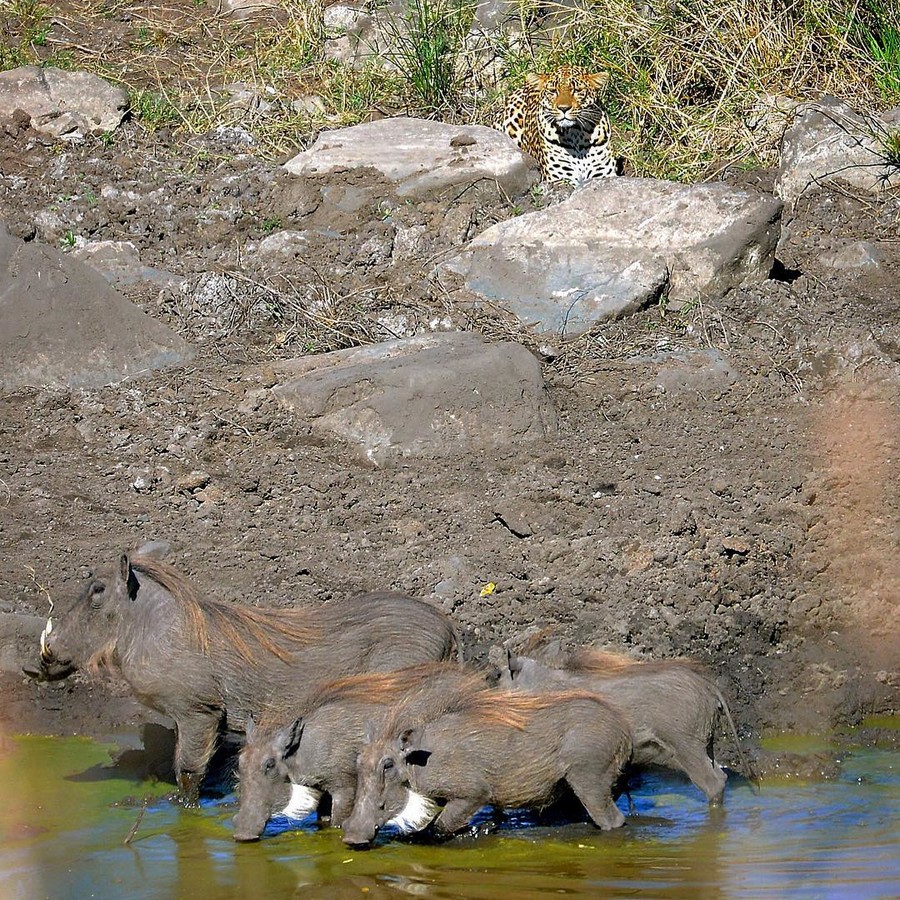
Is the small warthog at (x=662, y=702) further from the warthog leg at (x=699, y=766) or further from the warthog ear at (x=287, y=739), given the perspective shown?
the warthog ear at (x=287, y=739)

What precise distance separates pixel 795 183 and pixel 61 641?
668 cm

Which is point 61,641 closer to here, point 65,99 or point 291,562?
point 291,562

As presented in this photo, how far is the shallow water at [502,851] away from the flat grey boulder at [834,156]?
574 centimetres

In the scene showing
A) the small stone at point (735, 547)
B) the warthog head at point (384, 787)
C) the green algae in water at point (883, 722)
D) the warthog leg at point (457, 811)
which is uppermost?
the warthog head at point (384, 787)

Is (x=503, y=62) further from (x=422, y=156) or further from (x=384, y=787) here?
(x=384, y=787)

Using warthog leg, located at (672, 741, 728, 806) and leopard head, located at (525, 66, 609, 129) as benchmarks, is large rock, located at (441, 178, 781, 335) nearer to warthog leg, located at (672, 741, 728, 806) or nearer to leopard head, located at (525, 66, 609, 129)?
leopard head, located at (525, 66, 609, 129)

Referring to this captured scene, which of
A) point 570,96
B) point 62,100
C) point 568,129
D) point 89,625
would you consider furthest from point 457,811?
point 62,100

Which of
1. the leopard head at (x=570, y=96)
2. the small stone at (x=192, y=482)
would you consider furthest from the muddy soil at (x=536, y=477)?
the leopard head at (x=570, y=96)

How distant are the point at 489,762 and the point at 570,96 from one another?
24.1 ft

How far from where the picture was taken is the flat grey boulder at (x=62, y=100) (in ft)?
38.3

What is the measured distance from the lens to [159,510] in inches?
282

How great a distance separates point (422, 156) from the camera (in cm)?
1070

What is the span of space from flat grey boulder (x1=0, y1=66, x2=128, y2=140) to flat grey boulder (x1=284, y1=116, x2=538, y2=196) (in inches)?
74.8

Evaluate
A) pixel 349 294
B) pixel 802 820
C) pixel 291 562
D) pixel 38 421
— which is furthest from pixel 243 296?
pixel 802 820
